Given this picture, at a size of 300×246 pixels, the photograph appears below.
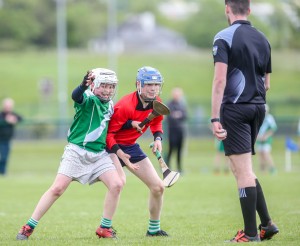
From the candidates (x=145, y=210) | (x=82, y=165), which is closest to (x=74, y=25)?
(x=145, y=210)

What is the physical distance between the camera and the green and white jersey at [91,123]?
28.2 ft

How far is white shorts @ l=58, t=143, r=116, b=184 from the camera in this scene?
8.64 metres

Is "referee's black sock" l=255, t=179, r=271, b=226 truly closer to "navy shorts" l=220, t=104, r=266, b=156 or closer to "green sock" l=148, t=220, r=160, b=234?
"navy shorts" l=220, t=104, r=266, b=156

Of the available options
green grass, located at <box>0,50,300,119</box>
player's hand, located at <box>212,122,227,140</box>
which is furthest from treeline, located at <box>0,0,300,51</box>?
player's hand, located at <box>212,122,227,140</box>

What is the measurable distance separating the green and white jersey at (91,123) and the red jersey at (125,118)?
0.07m

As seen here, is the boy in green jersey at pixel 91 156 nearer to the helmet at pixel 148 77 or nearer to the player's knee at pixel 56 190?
the player's knee at pixel 56 190

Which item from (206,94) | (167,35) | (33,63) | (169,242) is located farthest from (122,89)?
(169,242)

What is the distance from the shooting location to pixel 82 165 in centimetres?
868

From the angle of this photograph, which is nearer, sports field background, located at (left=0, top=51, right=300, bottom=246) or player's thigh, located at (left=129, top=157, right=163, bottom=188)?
player's thigh, located at (left=129, top=157, right=163, bottom=188)

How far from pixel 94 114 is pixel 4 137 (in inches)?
560

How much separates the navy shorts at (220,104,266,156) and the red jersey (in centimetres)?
114

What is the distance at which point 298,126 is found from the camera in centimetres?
2502

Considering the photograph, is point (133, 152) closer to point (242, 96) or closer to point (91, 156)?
point (91, 156)

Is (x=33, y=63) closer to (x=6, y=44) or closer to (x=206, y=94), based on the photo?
(x=6, y=44)
